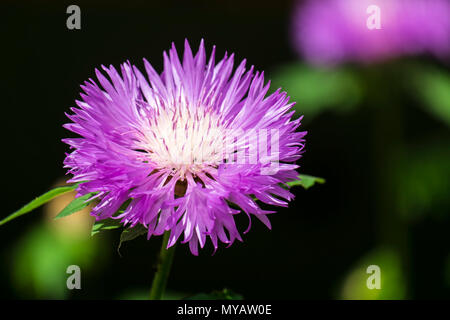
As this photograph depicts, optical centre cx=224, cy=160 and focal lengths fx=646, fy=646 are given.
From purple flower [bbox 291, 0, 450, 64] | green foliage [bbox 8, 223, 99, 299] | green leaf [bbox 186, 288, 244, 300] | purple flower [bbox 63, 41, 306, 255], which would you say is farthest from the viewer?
purple flower [bbox 291, 0, 450, 64]

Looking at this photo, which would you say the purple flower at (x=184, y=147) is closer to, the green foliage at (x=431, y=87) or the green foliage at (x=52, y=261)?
the green foliage at (x=52, y=261)

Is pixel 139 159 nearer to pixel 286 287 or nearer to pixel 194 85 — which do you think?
pixel 194 85

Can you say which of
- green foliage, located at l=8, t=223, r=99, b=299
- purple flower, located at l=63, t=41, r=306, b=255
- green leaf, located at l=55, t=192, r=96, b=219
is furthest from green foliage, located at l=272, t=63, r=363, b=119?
green leaf, located at l=55, t=192, r=96, b=219

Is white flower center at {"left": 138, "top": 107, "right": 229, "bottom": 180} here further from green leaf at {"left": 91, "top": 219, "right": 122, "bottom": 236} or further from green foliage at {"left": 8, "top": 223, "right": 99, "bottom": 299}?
green foliage at {"left": 8, "top": 223, "right": 99, "bottom": 299}

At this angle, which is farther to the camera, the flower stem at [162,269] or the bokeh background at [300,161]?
the bokeh background at [300,161]

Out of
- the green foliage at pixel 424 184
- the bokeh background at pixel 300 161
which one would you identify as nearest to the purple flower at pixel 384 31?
the bokeh background at pixel 300 161

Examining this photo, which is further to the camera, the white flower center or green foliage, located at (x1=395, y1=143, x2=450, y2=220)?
green foliage, located at (x1=395, y1=143, x2=450, y2=220)
